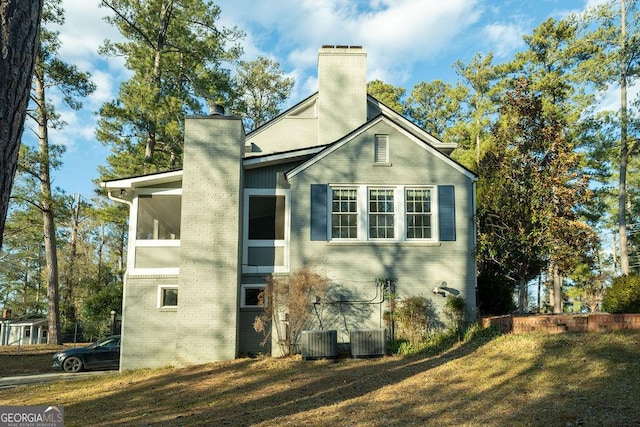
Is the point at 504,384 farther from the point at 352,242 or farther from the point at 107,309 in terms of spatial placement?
the point at 107,309

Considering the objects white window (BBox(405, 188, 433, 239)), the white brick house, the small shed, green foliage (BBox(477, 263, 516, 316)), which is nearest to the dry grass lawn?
the white brick house

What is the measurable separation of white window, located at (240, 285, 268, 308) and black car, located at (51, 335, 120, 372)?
487cm

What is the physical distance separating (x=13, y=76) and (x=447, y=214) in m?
12.8

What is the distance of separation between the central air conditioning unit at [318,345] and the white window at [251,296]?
2.12 m

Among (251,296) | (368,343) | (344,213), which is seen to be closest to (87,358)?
(251,296)

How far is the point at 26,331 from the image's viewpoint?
109 feet

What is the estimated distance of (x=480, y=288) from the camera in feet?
58.2

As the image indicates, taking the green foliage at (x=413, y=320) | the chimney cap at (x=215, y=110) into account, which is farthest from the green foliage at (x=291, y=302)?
the chimney cap at (x=215, y=110)

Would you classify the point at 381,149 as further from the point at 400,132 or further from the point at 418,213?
the point at 418,213

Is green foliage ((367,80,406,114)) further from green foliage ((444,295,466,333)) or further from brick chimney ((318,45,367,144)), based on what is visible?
green foliage ((444,295,466,333))

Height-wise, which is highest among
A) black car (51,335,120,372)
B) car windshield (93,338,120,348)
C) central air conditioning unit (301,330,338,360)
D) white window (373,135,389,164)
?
white window (373,135,389,164)

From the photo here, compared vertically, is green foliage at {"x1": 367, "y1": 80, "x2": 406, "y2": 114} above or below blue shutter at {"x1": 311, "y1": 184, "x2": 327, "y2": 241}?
above

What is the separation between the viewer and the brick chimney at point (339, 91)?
65.0ft

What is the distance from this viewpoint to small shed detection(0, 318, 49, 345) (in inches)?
1248
